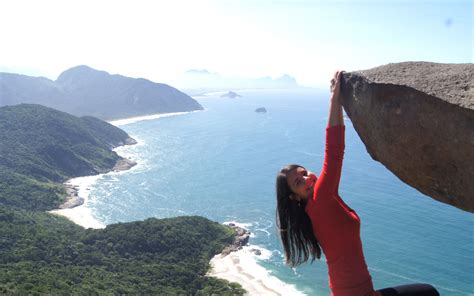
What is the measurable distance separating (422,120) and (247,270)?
35480 mm

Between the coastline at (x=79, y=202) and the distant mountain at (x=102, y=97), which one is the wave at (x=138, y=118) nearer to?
the distant mountain at (x=102, y=97)

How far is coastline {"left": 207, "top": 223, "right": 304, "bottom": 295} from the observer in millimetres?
35719

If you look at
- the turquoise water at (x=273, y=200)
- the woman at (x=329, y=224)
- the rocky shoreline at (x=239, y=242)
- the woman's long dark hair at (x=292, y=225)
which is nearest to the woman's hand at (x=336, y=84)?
the woman at (x=329, y=224)

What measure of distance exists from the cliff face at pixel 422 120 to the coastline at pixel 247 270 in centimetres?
3135

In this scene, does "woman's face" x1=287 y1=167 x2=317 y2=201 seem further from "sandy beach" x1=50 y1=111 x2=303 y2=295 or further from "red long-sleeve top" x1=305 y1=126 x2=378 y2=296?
"sandy beach" x1=50 y1=111 x2=303 y2=295

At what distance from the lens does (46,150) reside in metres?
76.8

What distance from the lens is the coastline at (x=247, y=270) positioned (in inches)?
1406

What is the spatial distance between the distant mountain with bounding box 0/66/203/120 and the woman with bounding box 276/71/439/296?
149 meters

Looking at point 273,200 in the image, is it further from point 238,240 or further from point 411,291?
point 411,291

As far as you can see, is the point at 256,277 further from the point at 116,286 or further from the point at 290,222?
the point at 290,222

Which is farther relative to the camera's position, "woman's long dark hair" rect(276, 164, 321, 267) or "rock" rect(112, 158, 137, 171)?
"rock" rect(112, 158, 137, 171)

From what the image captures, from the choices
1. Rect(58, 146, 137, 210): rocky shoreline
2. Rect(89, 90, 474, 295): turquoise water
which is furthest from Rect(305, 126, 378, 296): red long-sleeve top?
Rect(58, 146, 137, 210): rocky shoreline

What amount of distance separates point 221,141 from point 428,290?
325 ft

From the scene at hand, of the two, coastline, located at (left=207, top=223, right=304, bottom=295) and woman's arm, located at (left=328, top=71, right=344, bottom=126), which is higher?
woman's arm, located at (left=328, top=71, right=344, bottom=126)
